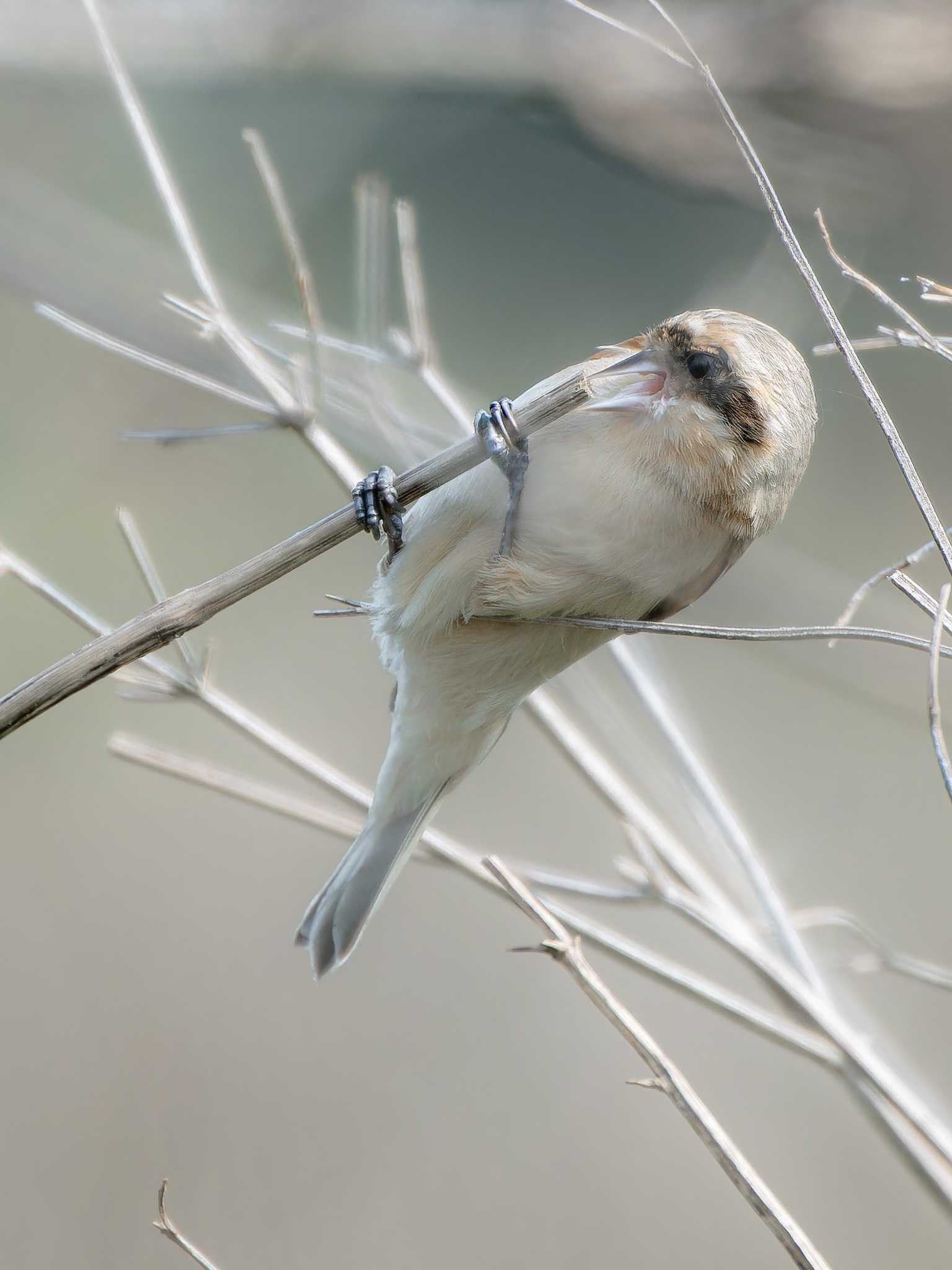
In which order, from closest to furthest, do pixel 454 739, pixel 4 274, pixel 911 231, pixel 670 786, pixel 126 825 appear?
pixel 454 739, pixel 670 786, pixel 4 274, pixel 911 231, pixel 126 825

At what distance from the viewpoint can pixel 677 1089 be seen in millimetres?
745

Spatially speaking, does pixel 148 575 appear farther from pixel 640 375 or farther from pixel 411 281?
pixel 640 375

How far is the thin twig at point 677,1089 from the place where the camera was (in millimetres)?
695

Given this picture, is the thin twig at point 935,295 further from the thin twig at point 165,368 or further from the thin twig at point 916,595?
the thin twig at point 165,368

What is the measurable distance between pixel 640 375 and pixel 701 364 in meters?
0.07

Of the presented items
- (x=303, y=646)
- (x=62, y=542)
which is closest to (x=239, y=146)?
(x=62, y=542)

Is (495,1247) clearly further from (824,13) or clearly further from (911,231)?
(824,13)

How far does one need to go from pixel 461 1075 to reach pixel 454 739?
126 centimetres

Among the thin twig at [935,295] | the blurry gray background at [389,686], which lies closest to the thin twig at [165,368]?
the blurry gray background at [389,686]

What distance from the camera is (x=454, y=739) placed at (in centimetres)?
136

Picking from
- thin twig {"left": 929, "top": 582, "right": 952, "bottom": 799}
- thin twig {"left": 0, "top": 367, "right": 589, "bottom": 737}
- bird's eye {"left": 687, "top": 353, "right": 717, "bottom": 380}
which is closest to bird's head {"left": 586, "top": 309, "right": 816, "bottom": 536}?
bird's eye {"left": 687, "top": 353, "right": 717, "bottom": 380}

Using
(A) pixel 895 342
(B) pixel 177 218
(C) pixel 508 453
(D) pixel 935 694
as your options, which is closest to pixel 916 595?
(D) pixel 935 694

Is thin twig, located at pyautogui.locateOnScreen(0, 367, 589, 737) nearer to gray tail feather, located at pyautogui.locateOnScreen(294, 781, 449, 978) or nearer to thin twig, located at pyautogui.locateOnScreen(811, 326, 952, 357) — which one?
thin twig, located at pyautogui.locateOnScreen(811, 326, 952, 357)

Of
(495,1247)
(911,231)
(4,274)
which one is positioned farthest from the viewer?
(911,231)
